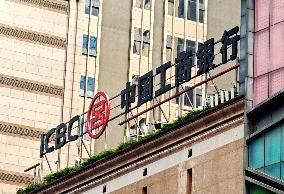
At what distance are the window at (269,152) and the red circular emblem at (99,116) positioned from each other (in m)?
15.4

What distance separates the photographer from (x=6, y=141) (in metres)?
105

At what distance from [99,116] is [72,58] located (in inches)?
1333

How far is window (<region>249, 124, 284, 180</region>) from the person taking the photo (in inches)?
2418

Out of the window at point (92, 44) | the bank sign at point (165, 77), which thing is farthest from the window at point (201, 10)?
the bank sign at point (165, 77)

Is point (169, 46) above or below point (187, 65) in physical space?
above

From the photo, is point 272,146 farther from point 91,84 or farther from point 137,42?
point 137,42

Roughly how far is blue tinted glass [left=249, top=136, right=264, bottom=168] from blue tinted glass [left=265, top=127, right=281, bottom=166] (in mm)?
516

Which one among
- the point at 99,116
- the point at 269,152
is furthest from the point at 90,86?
the point at 269,152

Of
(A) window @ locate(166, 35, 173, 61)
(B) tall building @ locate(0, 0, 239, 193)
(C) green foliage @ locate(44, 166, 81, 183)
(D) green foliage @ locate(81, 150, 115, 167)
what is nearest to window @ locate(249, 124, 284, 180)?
(D) green foliage @ locate(81, 150, 115, 167)

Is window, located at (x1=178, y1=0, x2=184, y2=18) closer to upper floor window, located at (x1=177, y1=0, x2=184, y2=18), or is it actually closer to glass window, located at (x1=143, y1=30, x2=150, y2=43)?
upper floor window, located at (x1=177, y1=0, x2=184, y2=18)

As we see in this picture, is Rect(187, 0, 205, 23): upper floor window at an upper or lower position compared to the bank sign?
upper

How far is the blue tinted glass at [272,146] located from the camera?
61628mm

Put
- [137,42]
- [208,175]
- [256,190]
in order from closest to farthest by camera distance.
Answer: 1. [256,190]
2. [208,175]
3. [137,42]

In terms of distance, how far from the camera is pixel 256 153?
63.5 metres
